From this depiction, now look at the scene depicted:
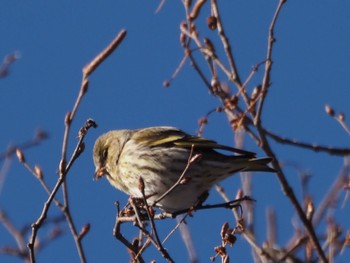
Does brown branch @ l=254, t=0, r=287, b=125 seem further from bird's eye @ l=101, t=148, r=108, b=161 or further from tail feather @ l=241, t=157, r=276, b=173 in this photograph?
bird's eye @ l=101, t=148, r=108, b=161

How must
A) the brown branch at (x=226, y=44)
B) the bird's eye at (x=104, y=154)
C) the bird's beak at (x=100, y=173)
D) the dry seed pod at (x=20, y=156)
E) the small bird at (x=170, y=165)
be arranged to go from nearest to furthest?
the brown branch at (x=226, y=44) < the dry seed pod at (x=20, y=156) < the small bird at (x=170, y=165) < the bird's beak at (x=100, y=173) < the bird's eye at (x=104, y=154)

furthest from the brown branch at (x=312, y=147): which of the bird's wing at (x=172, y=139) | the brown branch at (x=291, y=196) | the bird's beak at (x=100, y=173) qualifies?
the bird's beak at (x=100, y=173)

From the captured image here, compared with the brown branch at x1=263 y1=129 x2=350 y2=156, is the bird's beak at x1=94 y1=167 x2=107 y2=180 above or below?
above

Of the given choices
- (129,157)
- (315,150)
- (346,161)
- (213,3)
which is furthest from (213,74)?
(129,157)

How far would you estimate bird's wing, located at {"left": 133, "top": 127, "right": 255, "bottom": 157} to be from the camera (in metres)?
4.97

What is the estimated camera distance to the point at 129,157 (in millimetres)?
5445

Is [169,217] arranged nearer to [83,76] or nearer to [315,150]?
[315,150]

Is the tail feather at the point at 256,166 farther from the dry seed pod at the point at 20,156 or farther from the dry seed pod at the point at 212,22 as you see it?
the dry seed pod at the point at 20,156

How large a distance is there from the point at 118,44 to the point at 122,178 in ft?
8.16

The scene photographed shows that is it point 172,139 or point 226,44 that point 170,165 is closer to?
point 172,139

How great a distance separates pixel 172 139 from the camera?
531cm

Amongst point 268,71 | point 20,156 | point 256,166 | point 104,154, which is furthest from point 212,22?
point 104,154

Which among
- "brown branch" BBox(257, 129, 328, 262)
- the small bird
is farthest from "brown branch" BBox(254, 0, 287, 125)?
the small bird

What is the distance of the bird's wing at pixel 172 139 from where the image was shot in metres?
4.97
